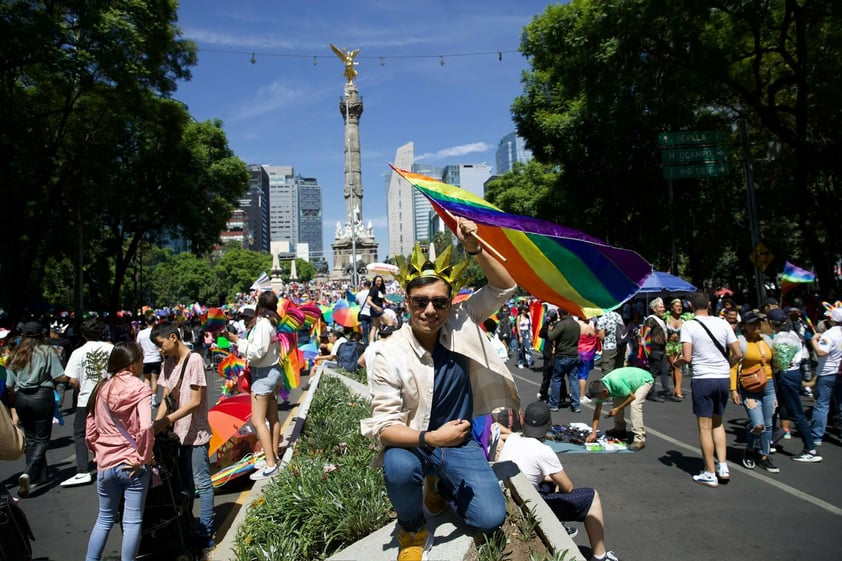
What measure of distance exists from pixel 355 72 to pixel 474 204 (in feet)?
218

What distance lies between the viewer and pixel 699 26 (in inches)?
590

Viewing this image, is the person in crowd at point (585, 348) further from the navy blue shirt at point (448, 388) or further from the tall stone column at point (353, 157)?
the tall stone column at point (353, 157)

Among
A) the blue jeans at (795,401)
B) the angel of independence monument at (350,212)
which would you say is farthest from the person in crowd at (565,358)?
the angel of independence monument at (350,212)

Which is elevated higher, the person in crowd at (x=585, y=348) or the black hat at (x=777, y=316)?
the black hat at (x=777, y=316)

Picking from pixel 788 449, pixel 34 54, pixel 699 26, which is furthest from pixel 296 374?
pixel 699 26

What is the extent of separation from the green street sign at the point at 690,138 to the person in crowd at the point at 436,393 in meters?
14.0

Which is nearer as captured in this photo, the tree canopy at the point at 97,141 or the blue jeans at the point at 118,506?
the blue jeans at the point at 118,506

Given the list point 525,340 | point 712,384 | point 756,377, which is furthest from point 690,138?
point 712,384

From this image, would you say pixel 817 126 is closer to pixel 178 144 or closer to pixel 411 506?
pixel 411 506

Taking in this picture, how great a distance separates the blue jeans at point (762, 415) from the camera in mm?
6043

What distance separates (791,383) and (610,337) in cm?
341

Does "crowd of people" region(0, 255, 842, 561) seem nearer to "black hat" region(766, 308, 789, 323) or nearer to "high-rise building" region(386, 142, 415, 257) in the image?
"black hat" region(766, 308, 789, 323)

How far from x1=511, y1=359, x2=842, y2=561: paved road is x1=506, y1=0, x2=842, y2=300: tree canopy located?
1094 centimetres

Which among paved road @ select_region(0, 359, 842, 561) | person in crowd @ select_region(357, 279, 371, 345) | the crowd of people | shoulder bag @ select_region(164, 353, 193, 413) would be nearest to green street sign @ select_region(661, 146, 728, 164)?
the crowd of people
